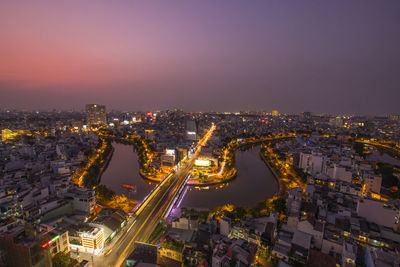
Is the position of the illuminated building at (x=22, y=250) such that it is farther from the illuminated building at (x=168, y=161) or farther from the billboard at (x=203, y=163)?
the billboard at (x=203, y=163)

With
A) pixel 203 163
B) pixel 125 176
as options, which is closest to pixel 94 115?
pixel 125 176

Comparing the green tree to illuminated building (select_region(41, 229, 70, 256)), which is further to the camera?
the green tree

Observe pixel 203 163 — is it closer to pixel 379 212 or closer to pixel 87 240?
pixel 87 240

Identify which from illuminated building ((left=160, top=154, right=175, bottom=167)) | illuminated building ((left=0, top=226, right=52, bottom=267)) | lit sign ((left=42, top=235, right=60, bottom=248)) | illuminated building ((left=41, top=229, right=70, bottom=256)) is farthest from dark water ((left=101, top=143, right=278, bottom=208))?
illuminated building ((left=0, top=226, right=52, bottom=267))

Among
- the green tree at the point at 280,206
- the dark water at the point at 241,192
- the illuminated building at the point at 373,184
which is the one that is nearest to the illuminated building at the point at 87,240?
the dark water at the point at 241,192

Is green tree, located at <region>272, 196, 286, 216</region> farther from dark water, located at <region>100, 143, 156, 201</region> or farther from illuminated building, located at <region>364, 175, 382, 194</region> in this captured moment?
dark water, located at <region>100, 143, 156, 201</region>

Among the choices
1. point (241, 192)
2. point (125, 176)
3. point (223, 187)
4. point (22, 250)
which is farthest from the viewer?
point (125, 176)

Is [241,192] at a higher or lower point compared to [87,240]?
lower
